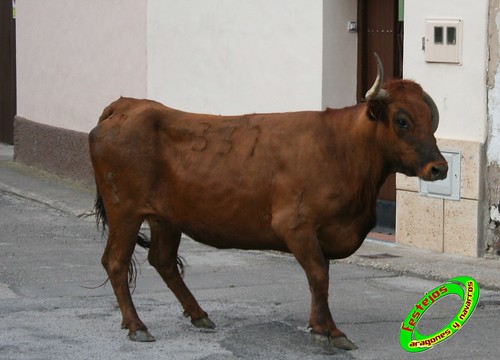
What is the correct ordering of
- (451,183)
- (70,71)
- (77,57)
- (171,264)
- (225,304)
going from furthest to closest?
(70,71), (77,57), (451,183), (225,304), (171,264)

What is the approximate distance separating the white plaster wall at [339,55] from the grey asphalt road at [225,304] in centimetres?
159

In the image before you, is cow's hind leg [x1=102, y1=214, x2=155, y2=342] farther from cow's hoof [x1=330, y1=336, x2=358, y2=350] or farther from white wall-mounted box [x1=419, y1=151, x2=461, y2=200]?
white wall-mounted box [x1=419, y1=151, x2=461, y2=200]

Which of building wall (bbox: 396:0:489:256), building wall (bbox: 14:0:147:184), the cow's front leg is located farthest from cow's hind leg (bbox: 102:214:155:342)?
building wall (bbox: 14:0:147:184)

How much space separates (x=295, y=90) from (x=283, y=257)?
1988 mm

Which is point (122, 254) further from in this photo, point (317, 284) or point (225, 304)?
point (317, 284)

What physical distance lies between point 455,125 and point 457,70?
48cm

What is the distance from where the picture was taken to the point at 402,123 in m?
8.17

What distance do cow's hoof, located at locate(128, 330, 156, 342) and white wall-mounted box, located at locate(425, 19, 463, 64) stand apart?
4.41 m

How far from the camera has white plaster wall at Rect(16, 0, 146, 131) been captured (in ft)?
53.0

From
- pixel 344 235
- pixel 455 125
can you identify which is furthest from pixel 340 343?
pixel 455 125

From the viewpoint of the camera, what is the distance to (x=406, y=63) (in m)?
12.2

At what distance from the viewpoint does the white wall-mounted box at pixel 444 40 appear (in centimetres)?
1163

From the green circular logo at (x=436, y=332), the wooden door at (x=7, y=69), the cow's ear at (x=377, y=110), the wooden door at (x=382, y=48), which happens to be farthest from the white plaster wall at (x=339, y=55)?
the wooden door at (x=7, y=69)

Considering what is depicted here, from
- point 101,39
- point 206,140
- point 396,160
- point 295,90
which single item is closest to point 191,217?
point 206,140
